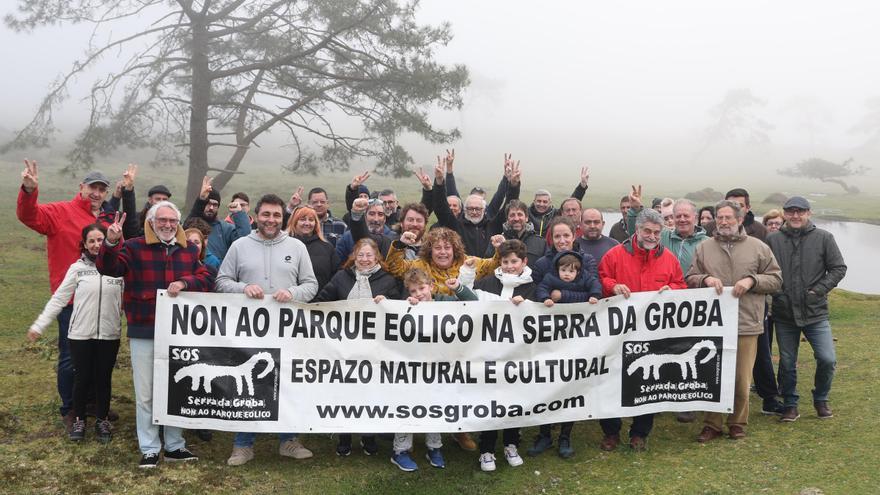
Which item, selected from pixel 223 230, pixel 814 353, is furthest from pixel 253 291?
pixel 814 353

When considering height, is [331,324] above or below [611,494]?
above

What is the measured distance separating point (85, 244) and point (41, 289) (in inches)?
350

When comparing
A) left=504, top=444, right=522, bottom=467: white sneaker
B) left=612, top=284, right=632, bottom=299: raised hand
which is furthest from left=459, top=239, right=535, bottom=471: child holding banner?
left=612, top=284, right=632, bottom=299: raised hand

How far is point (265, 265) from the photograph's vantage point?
5.68 metres

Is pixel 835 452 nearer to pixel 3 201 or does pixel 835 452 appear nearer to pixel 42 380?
pixel 42 380

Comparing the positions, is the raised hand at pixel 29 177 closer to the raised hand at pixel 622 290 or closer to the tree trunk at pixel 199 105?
the raised hand at pixel 622 290

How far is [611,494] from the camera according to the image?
17.0ft

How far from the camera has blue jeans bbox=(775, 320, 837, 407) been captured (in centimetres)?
633

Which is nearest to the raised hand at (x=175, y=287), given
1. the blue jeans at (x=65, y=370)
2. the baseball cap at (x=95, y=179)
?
the blue jeans at (x=65, y=370)

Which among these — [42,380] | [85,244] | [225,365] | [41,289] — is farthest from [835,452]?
[41,289]

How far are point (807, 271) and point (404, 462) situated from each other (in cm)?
414

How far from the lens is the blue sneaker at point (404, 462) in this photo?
560 cm

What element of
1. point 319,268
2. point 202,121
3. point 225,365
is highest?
point 202,121

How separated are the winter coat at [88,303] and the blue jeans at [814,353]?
6209 millimetres
